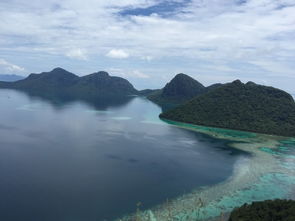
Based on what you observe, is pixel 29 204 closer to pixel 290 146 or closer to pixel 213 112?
pixel 290 146

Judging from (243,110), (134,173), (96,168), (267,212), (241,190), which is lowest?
(241,190)

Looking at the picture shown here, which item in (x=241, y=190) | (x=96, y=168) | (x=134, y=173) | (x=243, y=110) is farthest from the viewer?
(x=243, y=110)

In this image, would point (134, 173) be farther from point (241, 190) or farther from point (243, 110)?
point (243, 110)

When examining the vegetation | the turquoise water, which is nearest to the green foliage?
the turquoise water

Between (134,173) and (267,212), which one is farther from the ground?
(267,212)

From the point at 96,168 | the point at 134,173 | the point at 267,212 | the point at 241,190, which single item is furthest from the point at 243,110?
the point at 267,212

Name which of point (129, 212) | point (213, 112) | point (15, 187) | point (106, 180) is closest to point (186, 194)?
point (129, 212)

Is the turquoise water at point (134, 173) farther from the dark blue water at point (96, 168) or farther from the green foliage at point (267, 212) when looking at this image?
the green foliage at point (267, 212)
